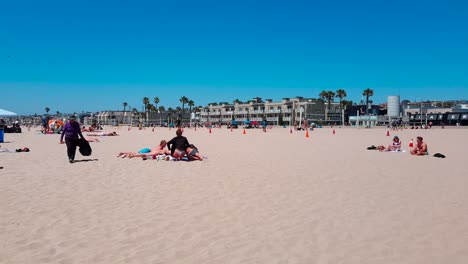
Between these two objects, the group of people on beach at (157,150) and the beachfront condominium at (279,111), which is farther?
the beachfront condominium at (279,111)

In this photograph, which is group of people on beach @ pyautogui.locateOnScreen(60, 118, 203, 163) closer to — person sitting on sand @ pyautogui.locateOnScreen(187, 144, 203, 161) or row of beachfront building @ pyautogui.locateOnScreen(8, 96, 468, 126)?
person sitting on sand @ pyautogui.locateOnScreen(187, 144, 203, 161)

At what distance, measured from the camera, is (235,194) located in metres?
7.32

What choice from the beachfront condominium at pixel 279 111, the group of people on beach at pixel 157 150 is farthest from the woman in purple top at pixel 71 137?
the beachfront condominium at pixel 279 111

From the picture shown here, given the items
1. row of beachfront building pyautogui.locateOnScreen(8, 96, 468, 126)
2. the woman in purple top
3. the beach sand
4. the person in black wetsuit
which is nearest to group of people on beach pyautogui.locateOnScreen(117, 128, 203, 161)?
the person in black wetsuit

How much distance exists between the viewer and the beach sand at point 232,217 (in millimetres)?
4109

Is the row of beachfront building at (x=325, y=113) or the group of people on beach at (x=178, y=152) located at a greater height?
the row of beachfront building at (x=325, y=113)

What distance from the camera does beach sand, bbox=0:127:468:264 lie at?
4.11 meters

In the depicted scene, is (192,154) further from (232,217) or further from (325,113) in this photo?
(325,113)

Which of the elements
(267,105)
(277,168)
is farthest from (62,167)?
(267,105)

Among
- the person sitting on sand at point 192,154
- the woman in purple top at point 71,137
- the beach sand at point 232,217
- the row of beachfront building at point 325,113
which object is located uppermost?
A: the row of beachfront building at point 325,113

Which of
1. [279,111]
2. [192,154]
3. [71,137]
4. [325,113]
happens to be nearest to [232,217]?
[192,154]

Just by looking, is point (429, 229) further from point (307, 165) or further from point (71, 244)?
point (307, 165)

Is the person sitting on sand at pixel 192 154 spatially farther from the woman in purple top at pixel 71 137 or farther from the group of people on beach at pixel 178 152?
the woman in purple top at pixel 71 137

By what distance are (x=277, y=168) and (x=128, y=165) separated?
15.0 ft
